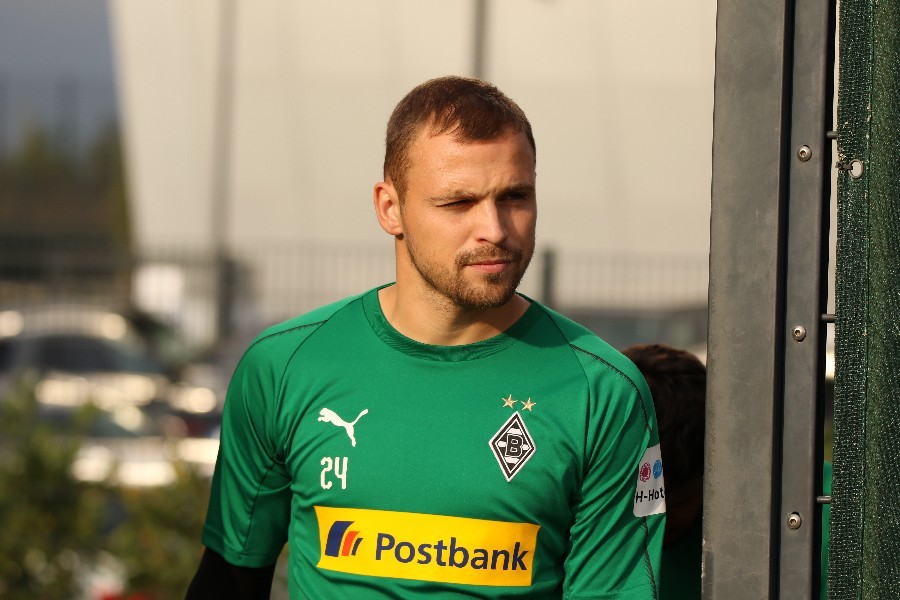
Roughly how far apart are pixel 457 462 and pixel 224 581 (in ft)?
1.97

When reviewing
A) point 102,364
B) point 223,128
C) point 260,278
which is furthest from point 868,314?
point 223,128

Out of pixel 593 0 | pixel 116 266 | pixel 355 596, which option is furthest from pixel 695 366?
pixel 593 0

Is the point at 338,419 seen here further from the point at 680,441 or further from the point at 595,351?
the point at 680,441

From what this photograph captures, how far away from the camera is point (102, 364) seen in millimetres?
12000

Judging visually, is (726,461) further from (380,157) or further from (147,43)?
(147,43)

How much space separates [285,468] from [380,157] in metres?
13.3

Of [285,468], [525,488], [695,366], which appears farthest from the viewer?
[695,366]

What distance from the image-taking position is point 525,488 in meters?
2.33

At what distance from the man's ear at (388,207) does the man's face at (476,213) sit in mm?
119

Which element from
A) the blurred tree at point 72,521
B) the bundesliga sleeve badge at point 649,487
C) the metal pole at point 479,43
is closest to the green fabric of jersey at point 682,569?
the bundesliga sleeve badge at point 649,487

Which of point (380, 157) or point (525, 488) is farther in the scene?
point (380, 157)

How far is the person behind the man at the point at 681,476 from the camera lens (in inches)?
114

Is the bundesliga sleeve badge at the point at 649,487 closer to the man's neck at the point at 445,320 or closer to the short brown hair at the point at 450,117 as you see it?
the man's neck at the point at 445,320

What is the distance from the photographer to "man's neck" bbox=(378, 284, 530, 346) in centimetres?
249
